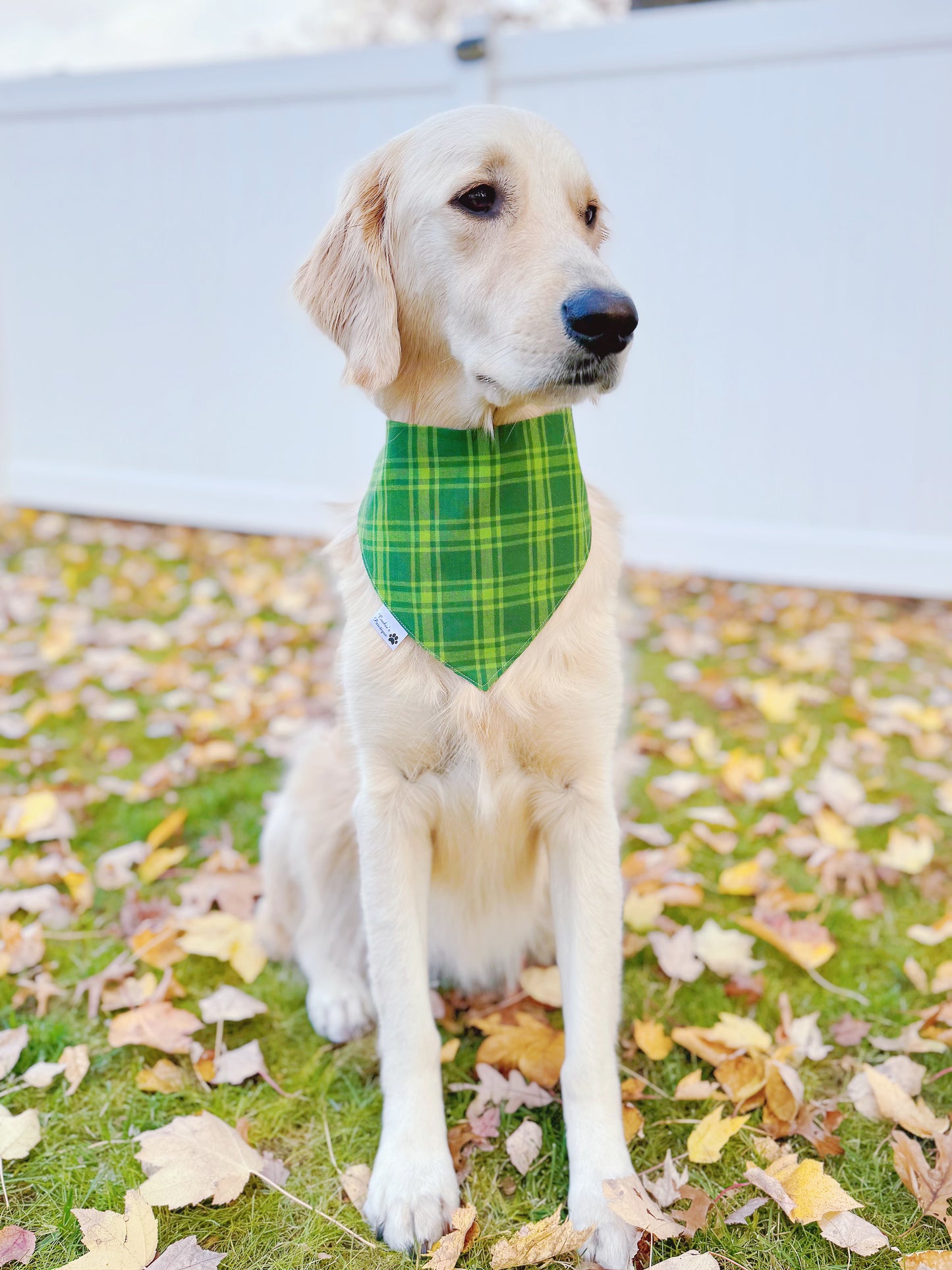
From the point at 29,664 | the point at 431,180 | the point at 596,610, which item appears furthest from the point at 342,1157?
the point at 29,664

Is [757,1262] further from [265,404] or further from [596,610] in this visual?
[265,404]

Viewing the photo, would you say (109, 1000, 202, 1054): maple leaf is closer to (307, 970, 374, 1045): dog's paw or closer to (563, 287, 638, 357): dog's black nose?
(307, 970, 374, 1045): dog's paw

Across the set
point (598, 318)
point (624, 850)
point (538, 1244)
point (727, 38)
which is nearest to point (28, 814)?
point (624, 850)

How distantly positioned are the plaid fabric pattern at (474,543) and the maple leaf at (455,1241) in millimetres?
849

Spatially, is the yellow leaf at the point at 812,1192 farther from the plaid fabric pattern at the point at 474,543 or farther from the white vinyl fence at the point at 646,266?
the white vinyl fence at the point at 646,266

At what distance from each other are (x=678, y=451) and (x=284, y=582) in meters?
2.06

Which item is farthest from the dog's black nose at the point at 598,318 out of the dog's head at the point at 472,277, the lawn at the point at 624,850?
the lawn at the point at 624,850

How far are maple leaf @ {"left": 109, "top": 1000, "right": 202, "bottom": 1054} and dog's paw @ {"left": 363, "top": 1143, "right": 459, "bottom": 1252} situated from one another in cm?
54

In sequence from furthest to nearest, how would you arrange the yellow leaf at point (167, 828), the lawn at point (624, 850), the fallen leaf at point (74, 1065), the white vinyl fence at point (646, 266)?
the white vinyl fence at point (646, 266) → the yellow leaf at point (167, 828) → the fallen leaf at point (74, 1065) → the lawn at point (624, 850)

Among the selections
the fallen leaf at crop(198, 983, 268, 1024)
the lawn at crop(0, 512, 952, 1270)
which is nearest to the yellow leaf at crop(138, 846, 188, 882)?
the lawn at crop(0, 512, 952, 1270)

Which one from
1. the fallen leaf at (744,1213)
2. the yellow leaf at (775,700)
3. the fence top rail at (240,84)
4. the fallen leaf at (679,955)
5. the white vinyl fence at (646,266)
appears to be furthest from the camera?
the fence top rail at (240,84)

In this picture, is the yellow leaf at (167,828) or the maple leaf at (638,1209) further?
the yellow leaf at (167,828)

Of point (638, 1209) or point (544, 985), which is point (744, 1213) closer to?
point (638, 1209)

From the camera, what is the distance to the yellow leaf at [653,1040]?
1864mm
